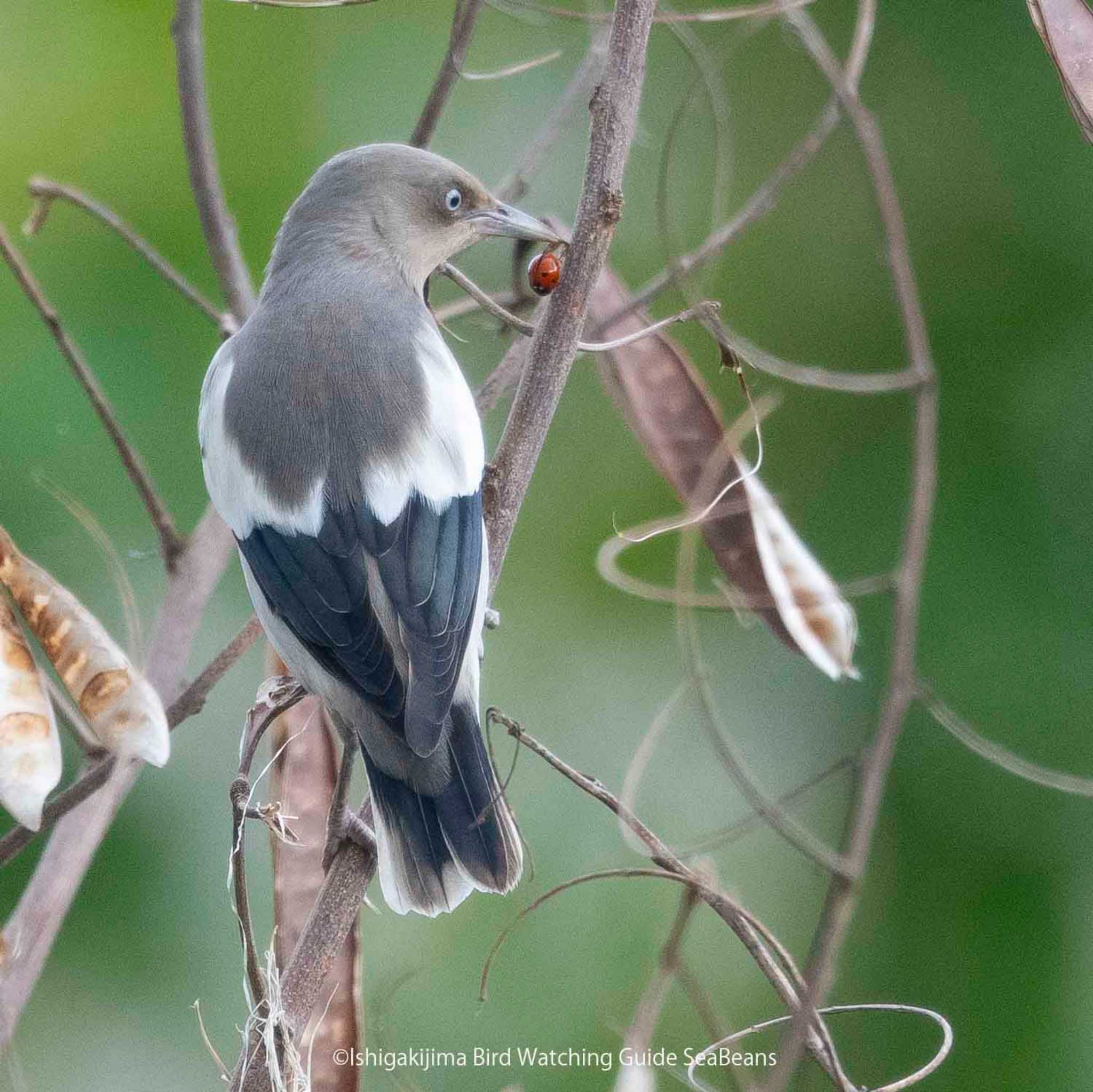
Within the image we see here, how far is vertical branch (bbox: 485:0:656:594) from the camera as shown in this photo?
113cm

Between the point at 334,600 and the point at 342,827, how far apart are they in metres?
0.24

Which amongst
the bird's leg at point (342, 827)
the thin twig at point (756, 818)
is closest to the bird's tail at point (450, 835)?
the bird's leg at point (342, 827)

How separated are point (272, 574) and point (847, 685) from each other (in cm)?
148

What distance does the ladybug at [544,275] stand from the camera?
1284 millimetres

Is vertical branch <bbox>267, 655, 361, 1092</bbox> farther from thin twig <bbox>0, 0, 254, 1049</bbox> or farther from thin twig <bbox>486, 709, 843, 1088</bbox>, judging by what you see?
thin twig <bbox>486, 709, 843, 1088</bbox>

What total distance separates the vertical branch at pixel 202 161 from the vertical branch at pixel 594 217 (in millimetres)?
470

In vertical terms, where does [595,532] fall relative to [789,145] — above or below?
below

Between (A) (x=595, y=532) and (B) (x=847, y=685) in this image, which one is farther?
(A) (x=595, y=532)

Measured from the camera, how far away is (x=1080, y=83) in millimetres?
1038

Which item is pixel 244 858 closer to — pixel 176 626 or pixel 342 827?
pixel 342 827

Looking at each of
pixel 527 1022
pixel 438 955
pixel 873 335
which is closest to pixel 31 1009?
pixel 438 955

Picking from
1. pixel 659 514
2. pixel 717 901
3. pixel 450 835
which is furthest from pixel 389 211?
pixel 659 514

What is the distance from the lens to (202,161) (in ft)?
4.73

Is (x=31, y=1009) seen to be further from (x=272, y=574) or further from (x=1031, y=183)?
(x=1031, y=183)
